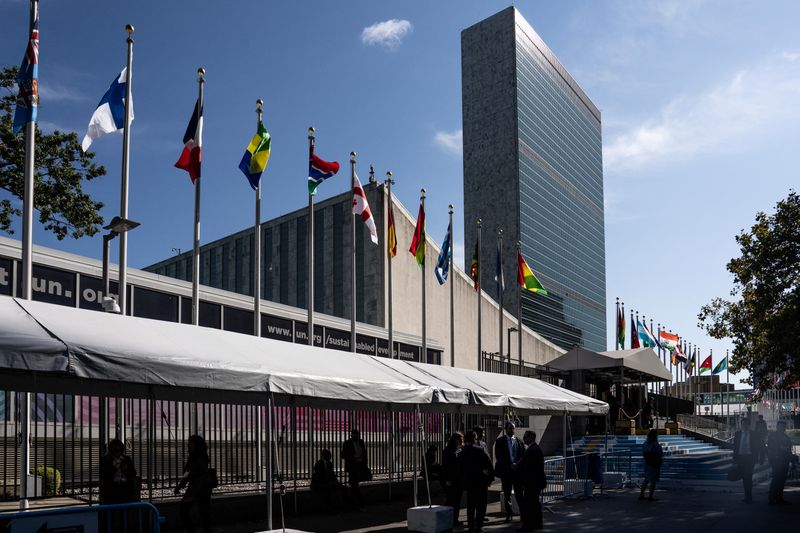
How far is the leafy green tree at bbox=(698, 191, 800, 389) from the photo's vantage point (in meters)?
26.9

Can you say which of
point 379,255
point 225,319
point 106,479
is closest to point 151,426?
point 106,479

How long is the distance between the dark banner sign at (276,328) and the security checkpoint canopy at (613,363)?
11.9 m

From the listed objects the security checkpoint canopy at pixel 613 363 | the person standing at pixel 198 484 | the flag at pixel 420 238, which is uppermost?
the flag at pixel 420 238

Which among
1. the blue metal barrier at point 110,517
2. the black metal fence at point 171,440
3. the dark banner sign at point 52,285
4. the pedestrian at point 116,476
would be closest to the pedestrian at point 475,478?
the black metal fence at point 171,440

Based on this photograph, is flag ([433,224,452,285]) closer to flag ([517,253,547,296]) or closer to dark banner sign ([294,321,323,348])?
flag ([517,253,547,296])

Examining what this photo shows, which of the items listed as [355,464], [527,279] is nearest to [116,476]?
[355,464]

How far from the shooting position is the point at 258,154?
18.9 m

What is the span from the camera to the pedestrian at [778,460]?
Result: 18.0 metres

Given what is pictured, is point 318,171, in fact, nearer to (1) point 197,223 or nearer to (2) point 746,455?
(1) point 197,223

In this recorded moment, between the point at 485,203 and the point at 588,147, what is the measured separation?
129 feet

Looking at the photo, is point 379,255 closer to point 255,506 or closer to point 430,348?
point 430,348

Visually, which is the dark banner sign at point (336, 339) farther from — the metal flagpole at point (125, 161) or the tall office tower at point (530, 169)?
the tall office tower at point (530, 169)

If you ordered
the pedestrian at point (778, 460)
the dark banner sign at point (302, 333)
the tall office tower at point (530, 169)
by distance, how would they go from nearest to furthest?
the pedestrian at point (778, 460), the dark banner sign at point (302, 333), the tall office tower at point (530, 169)

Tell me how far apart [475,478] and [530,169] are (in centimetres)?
13240
